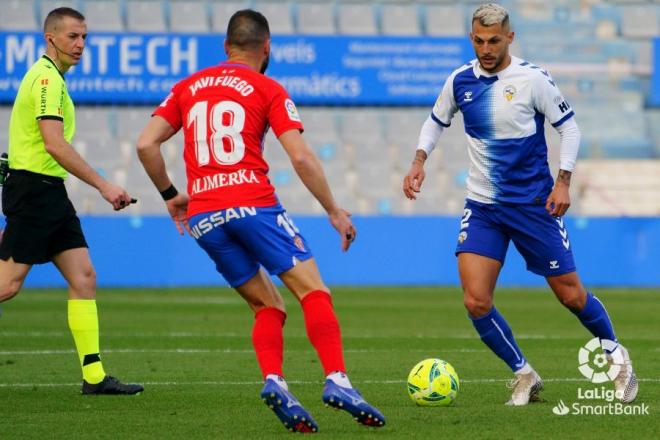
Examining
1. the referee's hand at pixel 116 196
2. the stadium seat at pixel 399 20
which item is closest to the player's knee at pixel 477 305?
the referee's hand at pixel 116 196

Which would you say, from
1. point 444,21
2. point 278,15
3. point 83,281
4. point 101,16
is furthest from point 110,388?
point 444,21

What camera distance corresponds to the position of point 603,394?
297 inches

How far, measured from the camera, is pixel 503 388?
805 centimetres

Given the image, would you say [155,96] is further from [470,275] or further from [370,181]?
[470,275]

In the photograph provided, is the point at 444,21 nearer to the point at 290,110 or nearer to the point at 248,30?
the point at 248,30

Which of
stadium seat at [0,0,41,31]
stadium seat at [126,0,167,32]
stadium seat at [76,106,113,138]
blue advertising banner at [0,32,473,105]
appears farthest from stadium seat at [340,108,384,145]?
stadium seat at [0,0,41,31]

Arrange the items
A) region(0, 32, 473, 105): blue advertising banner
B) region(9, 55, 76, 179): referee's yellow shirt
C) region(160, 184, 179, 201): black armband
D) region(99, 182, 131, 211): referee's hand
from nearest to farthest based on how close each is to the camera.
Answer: region(160, 184, 179, 201): black armband → region(99, 182, 131, 211): referee's hand → region(9, 55, 76, 179): referee's yellow shirt → region(0, 32, 473, 105): blue advertising banner

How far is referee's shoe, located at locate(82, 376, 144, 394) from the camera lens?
773cm

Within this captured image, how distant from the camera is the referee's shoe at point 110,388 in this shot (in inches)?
304

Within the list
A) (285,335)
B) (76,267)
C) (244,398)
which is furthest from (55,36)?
(285,335)

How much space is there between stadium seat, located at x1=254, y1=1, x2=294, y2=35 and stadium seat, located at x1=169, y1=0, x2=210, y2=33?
3.46 ft

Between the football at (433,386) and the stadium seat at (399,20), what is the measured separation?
19349 millimetres

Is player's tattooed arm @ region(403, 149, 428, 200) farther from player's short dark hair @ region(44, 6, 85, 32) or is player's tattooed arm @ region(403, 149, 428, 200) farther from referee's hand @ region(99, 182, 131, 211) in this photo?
player's short dark hair @ region(44, 6, 85, 32)

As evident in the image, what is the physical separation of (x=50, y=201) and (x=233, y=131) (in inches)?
86.1
